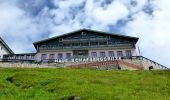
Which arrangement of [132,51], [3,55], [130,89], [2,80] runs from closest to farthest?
1. [130,89]
2. [2,80]
3. [132,51]
4. [3,55]

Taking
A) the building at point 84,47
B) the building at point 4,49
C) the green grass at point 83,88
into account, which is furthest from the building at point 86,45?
the green grass at point 83,88

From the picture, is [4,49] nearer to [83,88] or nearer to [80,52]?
[80,52]

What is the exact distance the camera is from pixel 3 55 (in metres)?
87.6

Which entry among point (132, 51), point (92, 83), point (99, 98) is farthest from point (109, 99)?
point (132, 51)

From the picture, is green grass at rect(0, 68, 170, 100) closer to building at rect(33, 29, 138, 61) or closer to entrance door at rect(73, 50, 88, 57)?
building at rect(33, 29, 138, 61)

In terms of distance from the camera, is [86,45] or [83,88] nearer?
[83,88]

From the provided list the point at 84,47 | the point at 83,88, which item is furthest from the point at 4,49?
the point at 83,88

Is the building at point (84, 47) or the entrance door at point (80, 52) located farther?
the entrance door at point (80, 52)

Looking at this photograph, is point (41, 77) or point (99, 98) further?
point (41, 77)

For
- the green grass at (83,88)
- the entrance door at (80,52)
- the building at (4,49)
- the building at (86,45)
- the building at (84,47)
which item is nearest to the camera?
the green grass at (83,88)

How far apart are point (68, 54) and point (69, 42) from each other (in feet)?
10.2

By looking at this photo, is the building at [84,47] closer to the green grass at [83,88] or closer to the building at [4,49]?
the building at [4,49]

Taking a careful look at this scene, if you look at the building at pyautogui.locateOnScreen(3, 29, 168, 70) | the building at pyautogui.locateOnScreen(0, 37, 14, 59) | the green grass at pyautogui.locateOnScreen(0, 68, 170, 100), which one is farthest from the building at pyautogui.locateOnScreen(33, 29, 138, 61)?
the green grass at pyautogui.locateOnScreen(0, 68, 170, 100)

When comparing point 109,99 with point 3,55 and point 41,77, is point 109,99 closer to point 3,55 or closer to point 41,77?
point 41,77
